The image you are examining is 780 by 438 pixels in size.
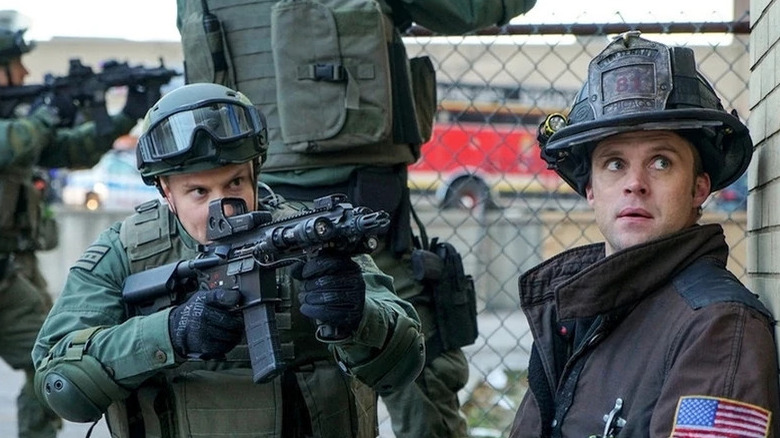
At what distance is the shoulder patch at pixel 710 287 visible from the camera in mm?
2145

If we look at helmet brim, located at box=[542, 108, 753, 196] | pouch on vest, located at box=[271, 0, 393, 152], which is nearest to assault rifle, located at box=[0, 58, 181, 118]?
pouch on vest, located at box=[271, 0, 393, 152]

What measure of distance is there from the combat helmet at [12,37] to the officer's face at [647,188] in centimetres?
509

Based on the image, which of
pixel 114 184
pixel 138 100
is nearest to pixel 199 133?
pixel 138 100

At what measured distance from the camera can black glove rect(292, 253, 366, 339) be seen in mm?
2523

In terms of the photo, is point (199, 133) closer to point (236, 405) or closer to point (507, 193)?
point (236, 405)

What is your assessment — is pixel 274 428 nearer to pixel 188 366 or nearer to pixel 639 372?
pixel 188 366

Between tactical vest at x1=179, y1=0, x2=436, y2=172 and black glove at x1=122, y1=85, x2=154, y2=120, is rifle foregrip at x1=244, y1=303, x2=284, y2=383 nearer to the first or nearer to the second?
tactical vest at x1=179, y1=0, x2=436, y2=172

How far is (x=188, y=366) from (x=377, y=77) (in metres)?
1.24

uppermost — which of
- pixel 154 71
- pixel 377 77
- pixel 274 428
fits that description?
pixel 154 71

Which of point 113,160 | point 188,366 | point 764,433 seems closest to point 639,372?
point 764,433

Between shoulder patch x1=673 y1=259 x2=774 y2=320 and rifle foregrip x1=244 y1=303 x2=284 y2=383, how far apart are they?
90 centimetres

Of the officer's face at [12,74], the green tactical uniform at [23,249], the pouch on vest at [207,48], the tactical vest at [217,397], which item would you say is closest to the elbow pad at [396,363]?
the tactical vest at [217,397]

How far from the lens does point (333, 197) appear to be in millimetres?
2510

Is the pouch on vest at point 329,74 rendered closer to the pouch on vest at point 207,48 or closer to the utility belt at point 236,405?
the pouch on vest at point 207,48
